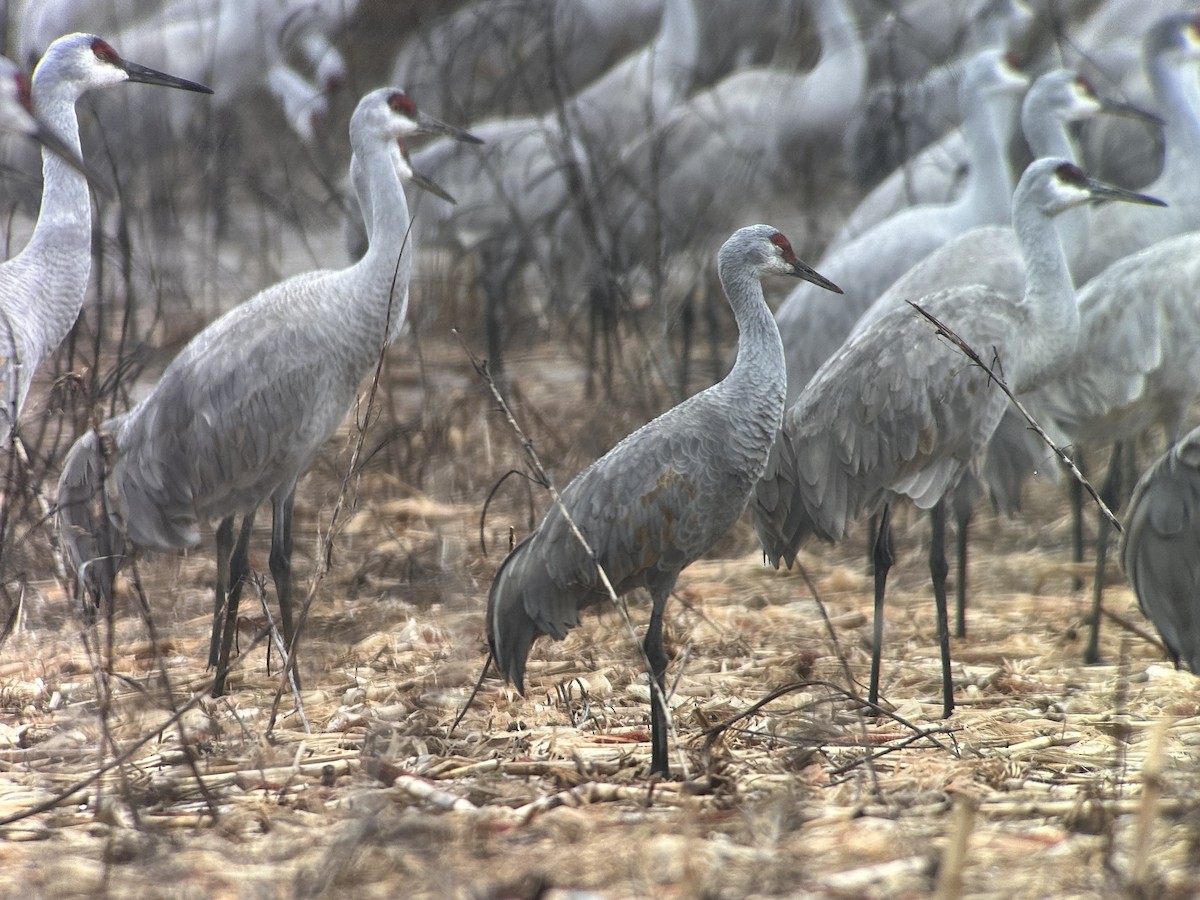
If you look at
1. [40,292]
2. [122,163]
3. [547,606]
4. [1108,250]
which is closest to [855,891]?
[547,606]

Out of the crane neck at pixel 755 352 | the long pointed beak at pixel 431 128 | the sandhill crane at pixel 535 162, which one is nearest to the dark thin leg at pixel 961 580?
the crane neck at pixel 755 352

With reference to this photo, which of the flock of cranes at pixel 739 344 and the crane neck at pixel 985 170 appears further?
the crane neck at pixel 985 170

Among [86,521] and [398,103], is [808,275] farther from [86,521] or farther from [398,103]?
[86,521]

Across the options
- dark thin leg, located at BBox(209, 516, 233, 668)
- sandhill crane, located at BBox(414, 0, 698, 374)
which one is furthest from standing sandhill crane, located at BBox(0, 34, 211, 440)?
sandhill crane, located at BBox(414, 0, 698, 374)

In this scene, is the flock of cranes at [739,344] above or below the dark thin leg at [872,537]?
above

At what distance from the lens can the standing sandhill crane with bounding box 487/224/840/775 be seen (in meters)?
3.51

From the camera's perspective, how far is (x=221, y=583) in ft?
14.7

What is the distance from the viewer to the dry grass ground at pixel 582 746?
2783 millimetres

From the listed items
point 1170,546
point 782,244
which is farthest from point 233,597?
point 1170,546

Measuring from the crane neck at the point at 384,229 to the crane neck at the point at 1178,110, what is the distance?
3.06 metres

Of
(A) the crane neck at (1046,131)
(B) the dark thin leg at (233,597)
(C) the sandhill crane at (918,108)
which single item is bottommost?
(B) the dark thin leg at (233,597)

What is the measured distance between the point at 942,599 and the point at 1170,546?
33.9 inches

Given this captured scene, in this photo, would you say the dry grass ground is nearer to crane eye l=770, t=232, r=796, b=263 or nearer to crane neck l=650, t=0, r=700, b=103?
crane eye l=770, t=232, r=796, b=263

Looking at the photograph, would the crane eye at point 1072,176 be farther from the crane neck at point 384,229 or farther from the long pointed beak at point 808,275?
the crane neck at point 384,229
